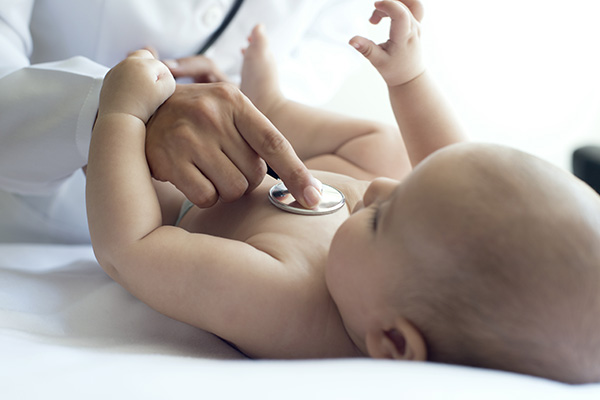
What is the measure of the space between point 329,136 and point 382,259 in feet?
1.45

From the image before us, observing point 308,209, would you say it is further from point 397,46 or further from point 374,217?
point 397,46

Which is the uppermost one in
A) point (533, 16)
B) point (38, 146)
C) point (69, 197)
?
point (533, 16)

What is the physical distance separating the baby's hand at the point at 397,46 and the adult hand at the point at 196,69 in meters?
0.33

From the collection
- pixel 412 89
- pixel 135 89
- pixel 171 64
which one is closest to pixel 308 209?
pixel 135 89

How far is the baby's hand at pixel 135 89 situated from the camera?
Answer: 641 millimetres

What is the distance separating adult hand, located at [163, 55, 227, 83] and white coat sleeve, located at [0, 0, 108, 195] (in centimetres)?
24

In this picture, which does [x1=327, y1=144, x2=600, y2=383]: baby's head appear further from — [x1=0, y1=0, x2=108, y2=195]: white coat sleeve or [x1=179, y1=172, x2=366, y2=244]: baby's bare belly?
[x1=0, y1=0, x2=108, y2=195]: white coat sleeve

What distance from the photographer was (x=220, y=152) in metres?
0.64

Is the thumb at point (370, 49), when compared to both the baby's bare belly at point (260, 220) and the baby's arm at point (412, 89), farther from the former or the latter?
the baby's bare belly at point (260, 220)

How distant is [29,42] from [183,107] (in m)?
0.40

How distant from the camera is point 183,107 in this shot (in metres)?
0.67

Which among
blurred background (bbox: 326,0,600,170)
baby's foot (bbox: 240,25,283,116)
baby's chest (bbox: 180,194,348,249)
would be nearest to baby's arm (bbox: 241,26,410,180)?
baby's foot (bbox: 240,25,283,116)

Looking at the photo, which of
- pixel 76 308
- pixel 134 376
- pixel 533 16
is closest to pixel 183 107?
pixel 76 308

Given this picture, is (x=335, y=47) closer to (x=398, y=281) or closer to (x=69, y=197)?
(x=69, y=197)
